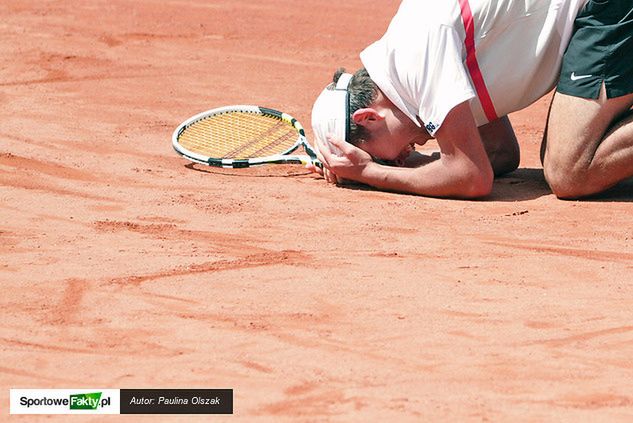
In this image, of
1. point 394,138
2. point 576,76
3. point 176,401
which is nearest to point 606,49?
point 576,76

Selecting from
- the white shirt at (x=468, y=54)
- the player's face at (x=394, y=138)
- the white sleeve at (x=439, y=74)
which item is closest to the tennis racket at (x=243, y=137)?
the player's face at (x=394, y=138)

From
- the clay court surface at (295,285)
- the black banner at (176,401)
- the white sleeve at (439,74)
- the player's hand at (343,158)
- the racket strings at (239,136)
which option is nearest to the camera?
the black banner at (176,401)

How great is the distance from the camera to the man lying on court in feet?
18.3

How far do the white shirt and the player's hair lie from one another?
0.23 ft

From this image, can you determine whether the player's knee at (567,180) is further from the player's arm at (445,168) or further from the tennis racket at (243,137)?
the tennis racket at (243,137)

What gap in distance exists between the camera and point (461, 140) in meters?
5.63

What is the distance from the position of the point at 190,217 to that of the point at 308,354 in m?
1.90

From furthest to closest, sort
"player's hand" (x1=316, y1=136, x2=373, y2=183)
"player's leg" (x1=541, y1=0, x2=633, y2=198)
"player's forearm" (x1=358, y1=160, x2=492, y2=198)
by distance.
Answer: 1. "player's hand" (x1=316, y1=136, x2=373, y2=183)
2. "player's forearm" (x1=358, y1=160, x2=492, y2=198)
3. "player's leg" (x1=541, y1=0, x2=633, y2=198)

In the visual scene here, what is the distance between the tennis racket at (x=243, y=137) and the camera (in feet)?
21.4

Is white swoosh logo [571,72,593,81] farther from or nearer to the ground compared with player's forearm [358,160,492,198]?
farther from the ground

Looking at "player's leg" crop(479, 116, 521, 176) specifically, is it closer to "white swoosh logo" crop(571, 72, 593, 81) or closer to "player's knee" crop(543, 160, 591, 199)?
"player's knee" crop(543, 160, 591, 199)

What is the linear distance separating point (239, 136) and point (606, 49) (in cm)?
224

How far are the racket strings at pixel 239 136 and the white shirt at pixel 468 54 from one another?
1056 millimetres

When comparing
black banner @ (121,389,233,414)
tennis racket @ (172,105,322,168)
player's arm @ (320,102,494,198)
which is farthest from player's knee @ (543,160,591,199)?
black banner @ (121,389,233,414)
